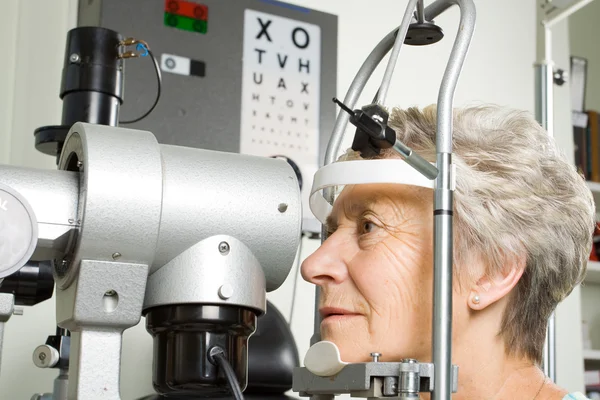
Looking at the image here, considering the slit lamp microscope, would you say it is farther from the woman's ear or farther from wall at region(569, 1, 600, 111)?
wall at region(569, 1, 600, 111)

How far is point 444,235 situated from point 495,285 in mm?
215

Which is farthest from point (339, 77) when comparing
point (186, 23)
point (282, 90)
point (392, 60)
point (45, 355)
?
point (45, 355)

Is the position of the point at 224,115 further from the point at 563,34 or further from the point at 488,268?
the point at 563,34

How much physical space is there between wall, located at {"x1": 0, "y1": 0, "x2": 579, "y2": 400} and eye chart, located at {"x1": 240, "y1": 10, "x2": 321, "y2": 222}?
0.10m

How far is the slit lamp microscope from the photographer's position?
0.65m

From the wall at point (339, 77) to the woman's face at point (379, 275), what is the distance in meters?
0.42

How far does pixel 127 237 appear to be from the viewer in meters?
0.66

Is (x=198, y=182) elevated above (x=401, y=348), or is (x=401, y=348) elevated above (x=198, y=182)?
(x=198, y=182)

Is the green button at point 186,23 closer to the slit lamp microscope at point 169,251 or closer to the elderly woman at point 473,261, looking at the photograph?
the elderly woman at point 473,261

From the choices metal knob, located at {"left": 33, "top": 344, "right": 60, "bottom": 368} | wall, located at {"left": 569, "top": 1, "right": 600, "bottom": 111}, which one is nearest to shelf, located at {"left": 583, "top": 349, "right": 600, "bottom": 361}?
wall, located at {"left": 569, "top": 1, "right": 600, "bottom": 111}

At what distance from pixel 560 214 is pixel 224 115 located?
1.10 m

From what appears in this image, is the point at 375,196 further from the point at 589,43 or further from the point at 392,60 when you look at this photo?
the point at 589,43

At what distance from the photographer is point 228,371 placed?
69cm

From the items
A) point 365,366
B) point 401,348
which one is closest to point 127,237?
point 365,366
